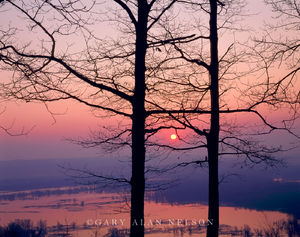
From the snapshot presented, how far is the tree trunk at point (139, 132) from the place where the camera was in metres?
8.68

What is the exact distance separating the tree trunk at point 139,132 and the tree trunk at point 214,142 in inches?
105

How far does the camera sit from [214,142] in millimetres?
11305

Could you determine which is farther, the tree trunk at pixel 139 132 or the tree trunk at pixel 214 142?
the tree trunk at pixel 214 142

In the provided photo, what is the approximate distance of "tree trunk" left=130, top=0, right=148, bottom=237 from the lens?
8680mm

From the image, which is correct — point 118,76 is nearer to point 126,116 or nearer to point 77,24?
point 126,116

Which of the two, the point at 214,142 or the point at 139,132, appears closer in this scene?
the point at 139,132

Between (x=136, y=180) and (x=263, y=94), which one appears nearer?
(x=136, y=180)

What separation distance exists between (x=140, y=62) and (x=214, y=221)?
5212 millimetres

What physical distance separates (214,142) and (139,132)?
330cm

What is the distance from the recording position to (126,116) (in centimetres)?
931

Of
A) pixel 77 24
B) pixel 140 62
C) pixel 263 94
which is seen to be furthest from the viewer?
pixel 263 94

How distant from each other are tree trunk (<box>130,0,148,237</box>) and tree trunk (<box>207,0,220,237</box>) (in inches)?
105

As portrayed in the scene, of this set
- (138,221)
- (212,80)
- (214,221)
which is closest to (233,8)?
(212,80)

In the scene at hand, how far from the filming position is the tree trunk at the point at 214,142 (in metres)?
11.0
